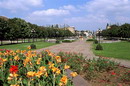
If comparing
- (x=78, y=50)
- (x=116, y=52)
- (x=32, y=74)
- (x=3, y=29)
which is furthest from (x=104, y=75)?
(x=3, y=29)

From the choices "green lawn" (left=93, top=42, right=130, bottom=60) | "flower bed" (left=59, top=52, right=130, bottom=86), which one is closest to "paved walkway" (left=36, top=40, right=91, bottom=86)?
"flower bed" (left=59, top=52, right=130, bottom=86)

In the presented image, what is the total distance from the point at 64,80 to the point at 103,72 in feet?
17.1

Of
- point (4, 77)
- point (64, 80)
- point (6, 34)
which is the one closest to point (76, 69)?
point (4, 77)

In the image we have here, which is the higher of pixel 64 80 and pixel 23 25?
pixel 23 25

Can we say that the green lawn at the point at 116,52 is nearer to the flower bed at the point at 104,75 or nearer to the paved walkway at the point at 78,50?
the paved walkway at the point at 78,50

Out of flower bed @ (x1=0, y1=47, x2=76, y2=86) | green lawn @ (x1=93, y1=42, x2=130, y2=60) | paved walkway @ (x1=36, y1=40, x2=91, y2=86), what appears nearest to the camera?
flower bed @ (x1=0, y1=47, x2=76, y2=86)

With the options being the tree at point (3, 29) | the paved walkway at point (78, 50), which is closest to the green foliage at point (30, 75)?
Answer: the paved walkway at point (78, 50)

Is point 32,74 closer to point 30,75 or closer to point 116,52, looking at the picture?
point 30,75

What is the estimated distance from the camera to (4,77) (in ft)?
10.5

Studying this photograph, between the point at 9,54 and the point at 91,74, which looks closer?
the point at 9,54

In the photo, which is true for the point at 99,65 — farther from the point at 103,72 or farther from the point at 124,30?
the point at 124,30

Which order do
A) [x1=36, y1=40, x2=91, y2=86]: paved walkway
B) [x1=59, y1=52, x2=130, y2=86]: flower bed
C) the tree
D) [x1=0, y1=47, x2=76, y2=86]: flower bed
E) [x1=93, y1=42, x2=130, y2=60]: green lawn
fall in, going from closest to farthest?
[x1=0, y1=47, x2=76, y2=86]: flower bed < [x1=36, y1=40, x2=91, y2=86]: paved walkway < [x1=59, y1=52, x2=130, y2=86]: flower bed < [x1=93, y1=42, x2=130, y2=60]: green lawn < the tree

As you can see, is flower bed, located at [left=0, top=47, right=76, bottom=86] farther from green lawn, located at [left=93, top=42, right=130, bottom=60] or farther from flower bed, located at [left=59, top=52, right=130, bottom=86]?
green lawn, located at [left=93, top=42, right=130, bottom=60]

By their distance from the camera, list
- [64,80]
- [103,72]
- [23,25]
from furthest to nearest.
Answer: [23,25]
[103,72]
[64,80]
